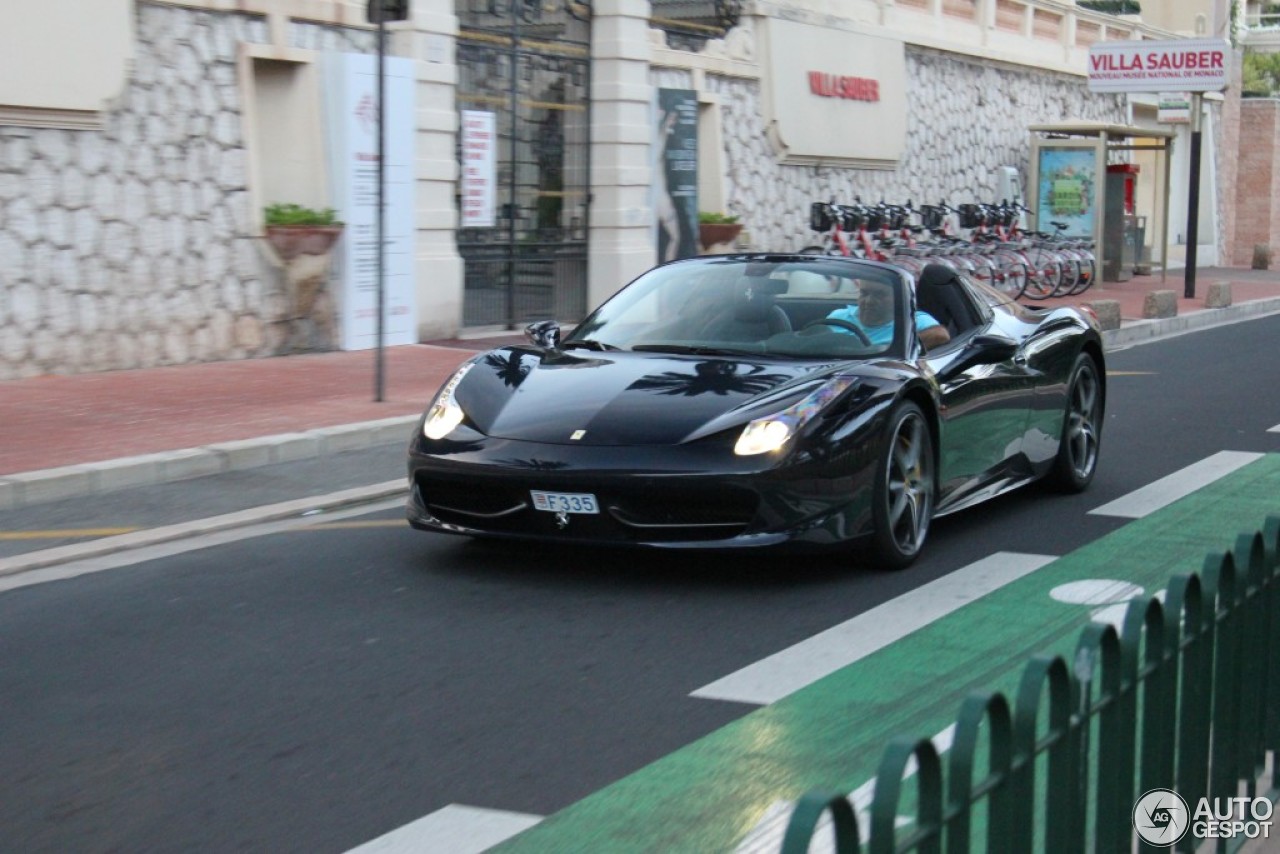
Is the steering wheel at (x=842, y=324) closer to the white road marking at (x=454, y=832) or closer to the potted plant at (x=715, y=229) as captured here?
the white road marking at (x=454, y=832)

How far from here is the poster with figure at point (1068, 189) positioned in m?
32.6

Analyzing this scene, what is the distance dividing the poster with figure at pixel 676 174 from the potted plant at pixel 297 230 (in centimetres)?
648

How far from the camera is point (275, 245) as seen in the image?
655 inches

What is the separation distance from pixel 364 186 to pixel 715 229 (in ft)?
24.3

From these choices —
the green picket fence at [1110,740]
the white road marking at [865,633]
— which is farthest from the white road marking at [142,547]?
the green picket fence at [1110,740]

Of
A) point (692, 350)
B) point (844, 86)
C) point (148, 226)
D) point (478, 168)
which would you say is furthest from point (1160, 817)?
point (844, 86)

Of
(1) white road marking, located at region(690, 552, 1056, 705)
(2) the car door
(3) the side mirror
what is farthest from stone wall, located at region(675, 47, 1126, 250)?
(1) white road marking, located at region(690, 552, 1056, 705)

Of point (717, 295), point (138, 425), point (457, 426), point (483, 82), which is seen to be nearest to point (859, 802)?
Result: point (457, 426)

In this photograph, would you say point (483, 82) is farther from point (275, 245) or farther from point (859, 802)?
point (859, 802)

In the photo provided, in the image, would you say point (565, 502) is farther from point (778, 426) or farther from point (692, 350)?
point (692, 350)

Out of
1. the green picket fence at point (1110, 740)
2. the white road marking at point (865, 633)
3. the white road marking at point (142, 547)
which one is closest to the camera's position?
the green picket fence at point (1110, 740)

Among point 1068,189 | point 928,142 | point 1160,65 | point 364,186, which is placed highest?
point 1160,65

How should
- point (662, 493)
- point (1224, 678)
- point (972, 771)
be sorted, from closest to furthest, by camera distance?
point (972, 771) → point (1224, 678) → point (662, 493)

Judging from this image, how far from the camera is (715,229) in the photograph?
78.8 feet
